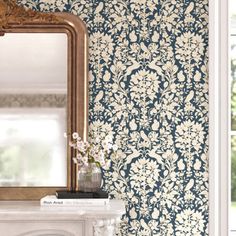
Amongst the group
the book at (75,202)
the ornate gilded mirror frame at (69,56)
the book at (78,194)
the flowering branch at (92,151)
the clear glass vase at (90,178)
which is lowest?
the book at (75,202)

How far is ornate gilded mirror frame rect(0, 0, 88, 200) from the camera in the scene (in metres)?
3.28

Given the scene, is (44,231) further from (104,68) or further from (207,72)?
(207,72)

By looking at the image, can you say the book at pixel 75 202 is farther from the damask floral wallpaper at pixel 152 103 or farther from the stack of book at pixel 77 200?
the damask floral wallpaper at pixel 152 103

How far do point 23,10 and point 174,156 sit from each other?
119 cm

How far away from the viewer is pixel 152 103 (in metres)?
3.35

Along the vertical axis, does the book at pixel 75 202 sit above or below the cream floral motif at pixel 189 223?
above

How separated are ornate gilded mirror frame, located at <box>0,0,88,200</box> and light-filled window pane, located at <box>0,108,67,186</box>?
4 centimetres

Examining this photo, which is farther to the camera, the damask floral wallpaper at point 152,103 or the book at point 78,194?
the damask floral wallpaper at point 152,103

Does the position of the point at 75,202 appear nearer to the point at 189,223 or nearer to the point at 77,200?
the point at 77,200

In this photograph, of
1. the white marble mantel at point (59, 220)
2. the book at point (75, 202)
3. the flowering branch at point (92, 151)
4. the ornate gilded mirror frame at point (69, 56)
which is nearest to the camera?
the white marble mantel at point (59, 220)

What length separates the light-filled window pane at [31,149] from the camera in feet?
10.8

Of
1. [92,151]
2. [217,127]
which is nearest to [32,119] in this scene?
[92,151]

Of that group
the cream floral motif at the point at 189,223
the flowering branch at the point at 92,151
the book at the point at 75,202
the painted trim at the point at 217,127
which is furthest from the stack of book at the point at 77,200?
the painted trim at the point at 217,127

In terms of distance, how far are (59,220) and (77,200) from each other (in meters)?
0.14
